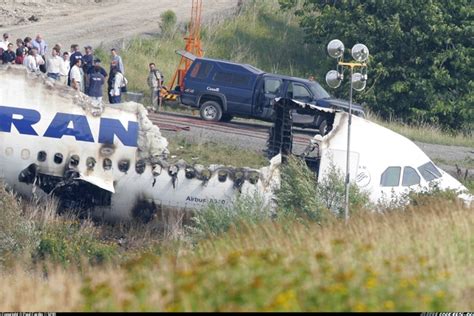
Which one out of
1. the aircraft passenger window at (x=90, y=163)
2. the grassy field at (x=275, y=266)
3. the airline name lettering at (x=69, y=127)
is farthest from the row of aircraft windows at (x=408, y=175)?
the aircraft passenger window at (x=90, y=163)

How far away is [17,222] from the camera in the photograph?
1006 inches

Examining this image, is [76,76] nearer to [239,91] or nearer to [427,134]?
[239,91]

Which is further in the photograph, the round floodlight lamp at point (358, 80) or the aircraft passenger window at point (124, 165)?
the aircraft passenger window at point (124, 165)

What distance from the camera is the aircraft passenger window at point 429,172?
2733 centimetres

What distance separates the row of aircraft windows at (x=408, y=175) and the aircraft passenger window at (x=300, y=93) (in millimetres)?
9956

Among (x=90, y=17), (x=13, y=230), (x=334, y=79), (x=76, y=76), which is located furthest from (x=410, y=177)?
(x=90, y=17)

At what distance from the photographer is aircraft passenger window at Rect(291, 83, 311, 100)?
1463 inches

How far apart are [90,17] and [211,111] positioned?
2330 centimetres

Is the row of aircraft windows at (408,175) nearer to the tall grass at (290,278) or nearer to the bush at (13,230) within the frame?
the bush at (13,230)

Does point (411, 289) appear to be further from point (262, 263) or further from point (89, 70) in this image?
point (89, 70)

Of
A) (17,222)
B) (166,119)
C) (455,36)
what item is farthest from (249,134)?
(455,36)

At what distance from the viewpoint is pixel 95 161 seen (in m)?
27.2

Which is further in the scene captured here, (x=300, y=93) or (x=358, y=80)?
(x=300, y=93)

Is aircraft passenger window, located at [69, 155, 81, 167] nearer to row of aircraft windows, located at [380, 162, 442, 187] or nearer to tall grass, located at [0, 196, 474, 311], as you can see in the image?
row of aircraft windows, located at [380, 162, 442, 187]
